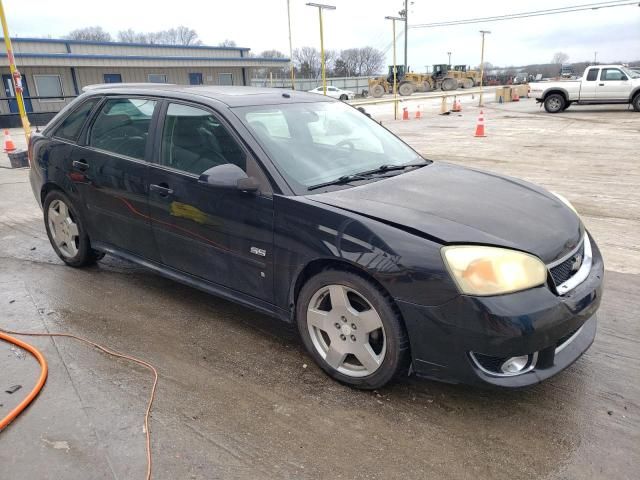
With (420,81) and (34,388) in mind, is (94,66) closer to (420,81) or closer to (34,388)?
(420,81)

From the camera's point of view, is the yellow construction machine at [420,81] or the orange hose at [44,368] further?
the yellow construction machine at [420,81]

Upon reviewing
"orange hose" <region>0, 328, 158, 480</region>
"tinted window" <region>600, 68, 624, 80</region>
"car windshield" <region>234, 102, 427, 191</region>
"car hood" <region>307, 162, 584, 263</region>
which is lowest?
"orange hose" <region>0, 328, 158, 480</region>

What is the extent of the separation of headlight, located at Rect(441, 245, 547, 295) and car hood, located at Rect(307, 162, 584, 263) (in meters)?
0.06

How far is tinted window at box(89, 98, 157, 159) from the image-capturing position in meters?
3.96

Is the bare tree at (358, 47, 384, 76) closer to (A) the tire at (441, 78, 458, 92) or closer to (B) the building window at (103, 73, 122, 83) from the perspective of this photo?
(A) the tire at (441, 78, 458, 92)

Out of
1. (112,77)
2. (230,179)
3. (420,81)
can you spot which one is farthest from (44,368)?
(420,81)

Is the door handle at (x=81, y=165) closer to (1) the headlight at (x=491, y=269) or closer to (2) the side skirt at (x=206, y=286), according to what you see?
(2) the side skirt at (x=206, y=286)

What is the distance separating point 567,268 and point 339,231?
4.05 feet

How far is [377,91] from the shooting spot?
155 feet

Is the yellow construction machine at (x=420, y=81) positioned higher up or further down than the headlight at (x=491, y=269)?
higher up

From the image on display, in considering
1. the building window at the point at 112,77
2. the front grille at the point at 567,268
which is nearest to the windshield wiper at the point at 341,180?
the front grille at the point at 567,268

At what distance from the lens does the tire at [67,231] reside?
471cm

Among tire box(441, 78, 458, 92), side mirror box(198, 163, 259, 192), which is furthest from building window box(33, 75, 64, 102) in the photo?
tire box(441, 78, 458, 92)

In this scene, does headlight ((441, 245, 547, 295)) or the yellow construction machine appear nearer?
headlight ((441, 245, 547, 295))
